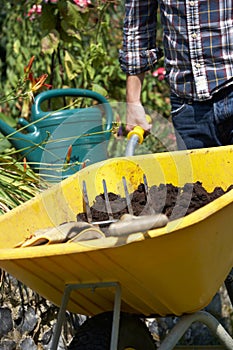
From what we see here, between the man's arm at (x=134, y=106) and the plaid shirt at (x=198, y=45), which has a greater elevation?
the plaid shirt at (x=198, y=45)

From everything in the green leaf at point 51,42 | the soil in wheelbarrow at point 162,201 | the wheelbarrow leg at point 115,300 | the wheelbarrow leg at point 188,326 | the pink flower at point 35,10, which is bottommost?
the wheelbarrow leg at point 188,326

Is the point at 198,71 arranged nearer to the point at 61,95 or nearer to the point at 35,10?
the point at 61,95

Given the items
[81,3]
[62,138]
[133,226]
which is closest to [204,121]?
[62,138]

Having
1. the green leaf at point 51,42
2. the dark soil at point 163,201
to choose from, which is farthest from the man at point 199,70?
the green leaf at point 51,42

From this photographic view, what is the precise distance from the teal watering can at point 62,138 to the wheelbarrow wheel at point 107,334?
2.63 ft

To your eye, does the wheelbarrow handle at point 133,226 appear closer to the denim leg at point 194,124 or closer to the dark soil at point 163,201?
the dark soil at point 163,201

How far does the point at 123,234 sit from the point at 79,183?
638 millimetres

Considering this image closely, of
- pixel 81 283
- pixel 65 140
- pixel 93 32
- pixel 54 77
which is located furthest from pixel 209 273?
pixel 93 32

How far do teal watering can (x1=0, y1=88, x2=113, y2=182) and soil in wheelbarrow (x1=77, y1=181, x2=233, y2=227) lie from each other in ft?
1.71

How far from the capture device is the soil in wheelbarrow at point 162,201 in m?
2.22

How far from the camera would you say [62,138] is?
9.93ft

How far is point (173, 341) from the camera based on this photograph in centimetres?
210

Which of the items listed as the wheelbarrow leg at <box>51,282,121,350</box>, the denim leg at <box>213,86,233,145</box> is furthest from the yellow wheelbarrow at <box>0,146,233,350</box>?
the denim leg at <box>213,86,233,145</box>

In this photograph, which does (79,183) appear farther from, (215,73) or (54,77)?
(54,77)
